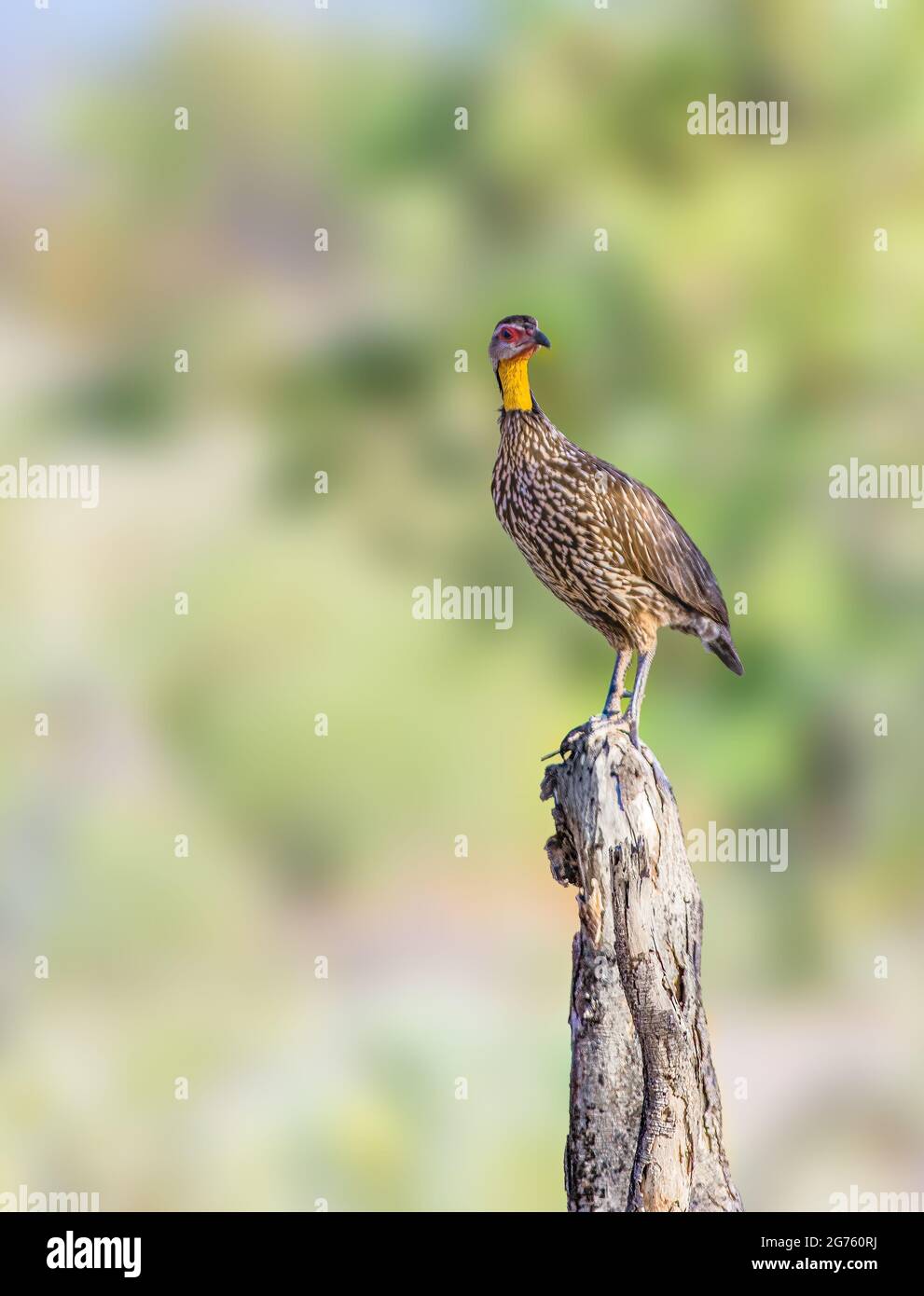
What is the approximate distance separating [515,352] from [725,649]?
1.58 meters

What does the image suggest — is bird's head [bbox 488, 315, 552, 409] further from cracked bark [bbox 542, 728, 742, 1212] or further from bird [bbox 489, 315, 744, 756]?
cracked bark [bbox 542, 728, 742, 1212]

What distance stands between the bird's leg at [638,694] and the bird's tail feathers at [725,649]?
36 cm

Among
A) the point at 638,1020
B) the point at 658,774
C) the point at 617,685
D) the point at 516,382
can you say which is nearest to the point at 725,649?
the point at 617,685

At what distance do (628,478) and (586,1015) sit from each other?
2203 mm

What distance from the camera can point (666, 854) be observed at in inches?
205

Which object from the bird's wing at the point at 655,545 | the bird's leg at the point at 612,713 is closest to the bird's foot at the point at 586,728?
the bird's leg at the point at 612,713

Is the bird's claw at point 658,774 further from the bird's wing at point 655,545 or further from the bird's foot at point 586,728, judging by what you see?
the bird's wing at point 655,545

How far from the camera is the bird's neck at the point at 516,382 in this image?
19.6 feet

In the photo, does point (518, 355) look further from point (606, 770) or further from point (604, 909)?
point (604, 909)

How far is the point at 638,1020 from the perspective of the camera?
516 cm

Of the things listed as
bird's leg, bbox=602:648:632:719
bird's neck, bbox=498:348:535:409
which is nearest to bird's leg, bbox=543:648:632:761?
bird's leg, bbox=602:648:632:719

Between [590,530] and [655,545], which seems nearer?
[590,530]

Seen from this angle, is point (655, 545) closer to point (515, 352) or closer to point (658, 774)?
point (515, 352)

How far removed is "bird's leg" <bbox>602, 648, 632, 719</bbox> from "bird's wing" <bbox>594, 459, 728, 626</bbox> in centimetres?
32
